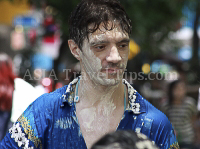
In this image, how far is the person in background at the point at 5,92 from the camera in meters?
4.07

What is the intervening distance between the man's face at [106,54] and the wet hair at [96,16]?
0.03 m

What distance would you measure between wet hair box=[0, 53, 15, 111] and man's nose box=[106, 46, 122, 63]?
242cm

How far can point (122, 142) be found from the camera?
139 cm

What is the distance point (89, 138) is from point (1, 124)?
2.18 meters

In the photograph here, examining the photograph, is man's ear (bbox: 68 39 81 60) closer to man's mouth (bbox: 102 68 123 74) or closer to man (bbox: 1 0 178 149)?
man (bbox: 1 0 178 149)

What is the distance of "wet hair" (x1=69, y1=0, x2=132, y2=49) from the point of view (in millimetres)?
2133

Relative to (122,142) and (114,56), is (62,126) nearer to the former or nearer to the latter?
(114,56)

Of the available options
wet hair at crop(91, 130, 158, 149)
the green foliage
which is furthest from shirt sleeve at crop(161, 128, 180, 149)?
the green foliage

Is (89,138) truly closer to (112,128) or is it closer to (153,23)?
(112,128)

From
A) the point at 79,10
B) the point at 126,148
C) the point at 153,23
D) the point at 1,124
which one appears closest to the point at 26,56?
the point at 153,23

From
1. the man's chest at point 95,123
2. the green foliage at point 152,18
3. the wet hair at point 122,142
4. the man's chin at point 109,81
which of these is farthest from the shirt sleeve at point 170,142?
the green foliage at point 152,18

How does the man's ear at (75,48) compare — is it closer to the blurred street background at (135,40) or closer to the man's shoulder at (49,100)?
the man's shoulder at (49,100)

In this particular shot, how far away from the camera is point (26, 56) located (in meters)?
14.7

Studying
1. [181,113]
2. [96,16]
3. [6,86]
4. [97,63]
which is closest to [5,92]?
[6,86]
